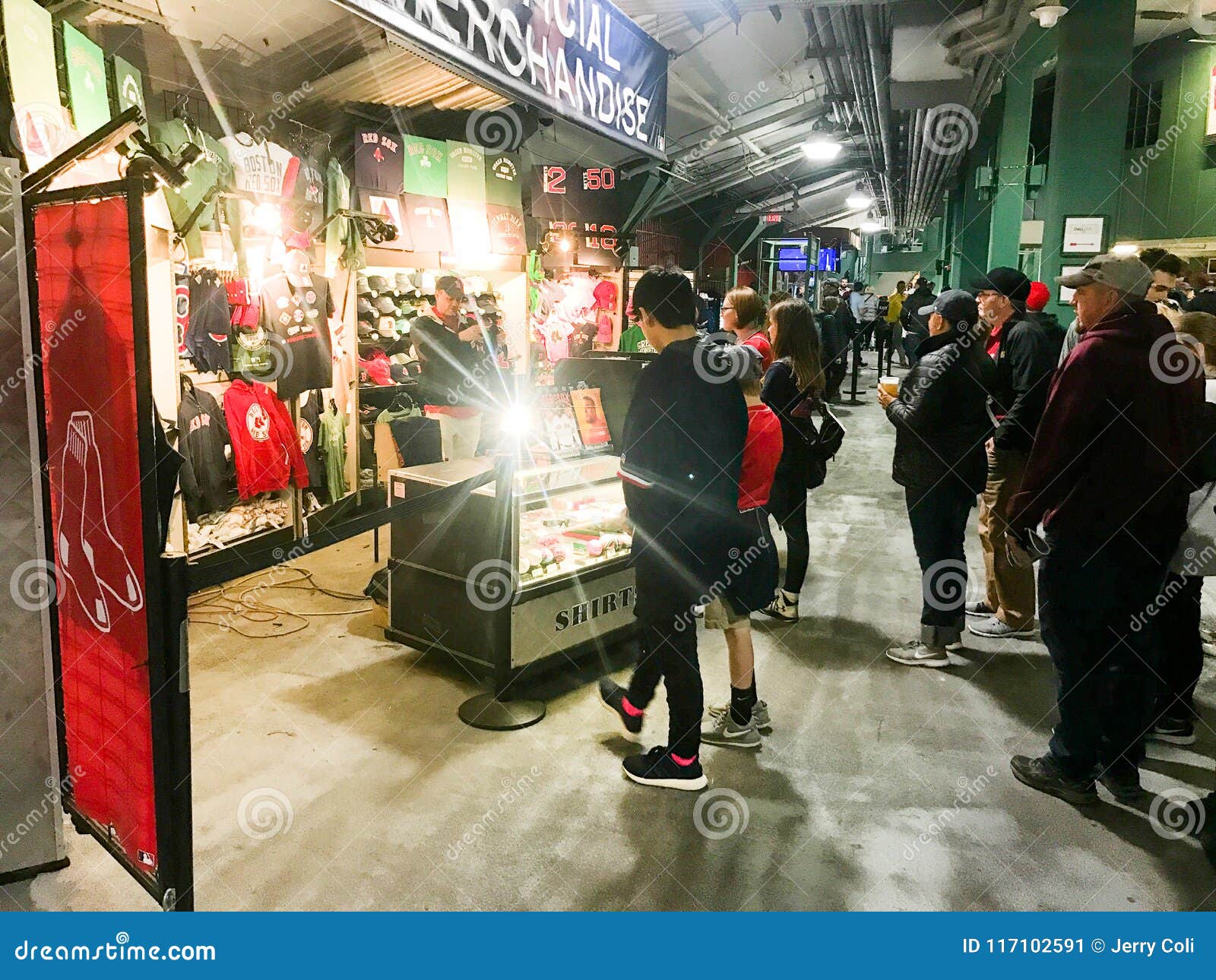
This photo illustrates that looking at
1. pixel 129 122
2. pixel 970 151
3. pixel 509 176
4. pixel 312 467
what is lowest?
pixel 312 467

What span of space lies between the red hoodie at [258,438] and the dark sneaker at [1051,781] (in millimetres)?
4785

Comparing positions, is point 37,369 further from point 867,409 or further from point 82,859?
point 867,409

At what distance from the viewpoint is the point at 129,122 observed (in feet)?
6.73

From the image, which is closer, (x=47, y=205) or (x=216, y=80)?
(x=47, y=205)

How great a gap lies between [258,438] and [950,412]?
4.31 metres

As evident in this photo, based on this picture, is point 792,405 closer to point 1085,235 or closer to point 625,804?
point 625,804

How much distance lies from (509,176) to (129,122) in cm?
649

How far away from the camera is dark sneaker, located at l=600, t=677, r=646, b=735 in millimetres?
3484

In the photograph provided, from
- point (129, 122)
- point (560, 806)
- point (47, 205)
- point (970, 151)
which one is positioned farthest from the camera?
point (970, 151)

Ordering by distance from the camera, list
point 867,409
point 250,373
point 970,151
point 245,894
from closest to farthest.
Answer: point 245,894 → point 250,373 → point 867,409 → point 970,151

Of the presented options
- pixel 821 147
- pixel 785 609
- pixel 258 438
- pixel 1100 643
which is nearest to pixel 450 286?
pixel 258 438

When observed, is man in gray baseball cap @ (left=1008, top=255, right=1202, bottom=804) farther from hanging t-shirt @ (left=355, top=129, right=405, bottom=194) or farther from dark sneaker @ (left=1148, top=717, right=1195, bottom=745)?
hanging t-shirt @ (left=355, top=129, right=405, bottom=194)

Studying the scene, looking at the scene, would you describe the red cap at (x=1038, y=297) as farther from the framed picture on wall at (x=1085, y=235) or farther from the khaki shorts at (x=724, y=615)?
the khaki shorts at (x=724, y=615)

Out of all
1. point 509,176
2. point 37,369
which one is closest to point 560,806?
point 37,369
